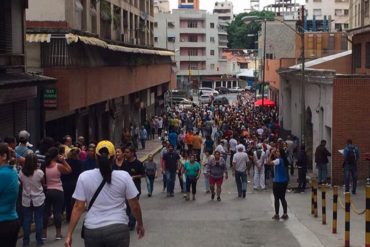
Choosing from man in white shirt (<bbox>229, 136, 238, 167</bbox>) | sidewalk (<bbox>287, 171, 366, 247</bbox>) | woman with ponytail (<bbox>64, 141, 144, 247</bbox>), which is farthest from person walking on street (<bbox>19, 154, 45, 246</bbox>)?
man in white shirt (<bbox>229, 136, 238, 167</bbox>)

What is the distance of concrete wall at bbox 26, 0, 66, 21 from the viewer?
26062 mm

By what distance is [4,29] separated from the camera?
1942cm

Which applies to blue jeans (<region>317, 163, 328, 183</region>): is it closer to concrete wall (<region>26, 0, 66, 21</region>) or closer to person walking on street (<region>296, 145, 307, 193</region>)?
person walking on street (<region>296, 145, 307, 193</region>)

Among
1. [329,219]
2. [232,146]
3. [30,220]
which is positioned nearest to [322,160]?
[232,146]

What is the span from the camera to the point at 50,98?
22406 mm

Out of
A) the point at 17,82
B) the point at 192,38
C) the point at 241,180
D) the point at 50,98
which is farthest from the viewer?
the point at 192,38

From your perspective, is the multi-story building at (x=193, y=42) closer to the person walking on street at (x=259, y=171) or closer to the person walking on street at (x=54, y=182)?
the person walking on street at (x=259, y=171)

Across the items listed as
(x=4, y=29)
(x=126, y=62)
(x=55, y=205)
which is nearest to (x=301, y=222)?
(x=55, y=205)

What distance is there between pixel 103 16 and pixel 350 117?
1639 centimetres

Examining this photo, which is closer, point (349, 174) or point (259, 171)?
point (349, 174)

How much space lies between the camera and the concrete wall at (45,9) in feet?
85.5

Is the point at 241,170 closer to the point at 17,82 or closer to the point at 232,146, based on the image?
the point at 17,82

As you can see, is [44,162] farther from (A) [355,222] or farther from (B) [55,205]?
(A) [355,222]

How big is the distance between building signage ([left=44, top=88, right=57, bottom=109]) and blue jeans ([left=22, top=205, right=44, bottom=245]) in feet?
35.0
